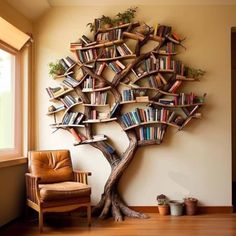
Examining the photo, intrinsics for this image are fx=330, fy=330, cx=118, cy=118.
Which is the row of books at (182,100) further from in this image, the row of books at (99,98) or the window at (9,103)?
the window at (9,103)

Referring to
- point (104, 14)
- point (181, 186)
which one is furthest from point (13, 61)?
point (181, 186)

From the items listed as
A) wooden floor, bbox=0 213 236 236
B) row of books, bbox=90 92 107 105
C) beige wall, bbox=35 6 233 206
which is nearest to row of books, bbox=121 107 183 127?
beige wall, bbox=35 6 233 206

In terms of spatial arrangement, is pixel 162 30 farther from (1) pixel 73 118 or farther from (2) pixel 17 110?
(2) pixel 17 110

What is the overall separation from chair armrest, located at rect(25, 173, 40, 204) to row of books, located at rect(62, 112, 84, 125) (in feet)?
3.00

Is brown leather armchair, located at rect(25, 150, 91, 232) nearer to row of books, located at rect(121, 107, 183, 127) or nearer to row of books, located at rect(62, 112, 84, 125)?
row of books, located at rect(62, 112, 84, 125)

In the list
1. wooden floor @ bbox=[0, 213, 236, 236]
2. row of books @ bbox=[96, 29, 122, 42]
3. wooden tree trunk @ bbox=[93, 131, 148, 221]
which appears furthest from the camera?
row of books @ bbox=[96, 29, 122, 42]

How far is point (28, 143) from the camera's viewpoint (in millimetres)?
4465

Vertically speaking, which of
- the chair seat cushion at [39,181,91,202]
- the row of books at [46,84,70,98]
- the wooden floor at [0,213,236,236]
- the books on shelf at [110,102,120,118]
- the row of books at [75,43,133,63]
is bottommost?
the wooden floor at [0,213,236,236]

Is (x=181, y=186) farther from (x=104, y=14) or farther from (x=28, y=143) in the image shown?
(x=104, y=14)

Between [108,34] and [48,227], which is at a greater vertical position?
[108,34]

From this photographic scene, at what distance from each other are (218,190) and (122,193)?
1294 mm

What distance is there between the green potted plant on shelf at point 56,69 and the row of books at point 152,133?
4.41ft

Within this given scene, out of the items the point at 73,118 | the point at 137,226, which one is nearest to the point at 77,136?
the point at 73,118

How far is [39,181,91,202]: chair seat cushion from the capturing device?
358 centimetres
